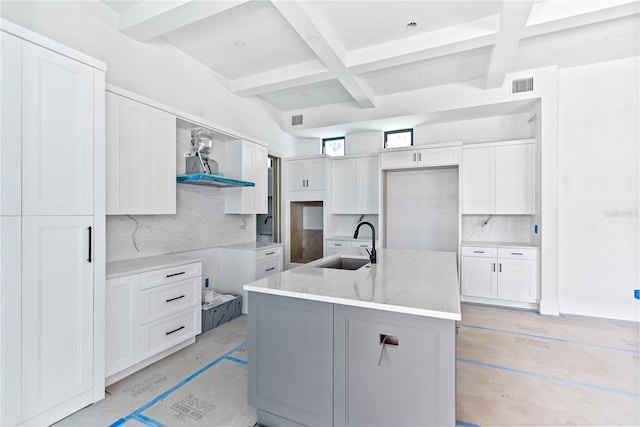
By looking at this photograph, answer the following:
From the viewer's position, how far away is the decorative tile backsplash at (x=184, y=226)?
9.13 ft

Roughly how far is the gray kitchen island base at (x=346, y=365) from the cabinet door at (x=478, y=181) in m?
3.53

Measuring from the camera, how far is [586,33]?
3.05 metres

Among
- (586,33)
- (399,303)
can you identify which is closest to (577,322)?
(586,33)

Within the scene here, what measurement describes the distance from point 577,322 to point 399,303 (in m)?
3.50

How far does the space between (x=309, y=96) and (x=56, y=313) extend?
13.5 feet

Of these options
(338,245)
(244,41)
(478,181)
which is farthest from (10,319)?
(478,181)

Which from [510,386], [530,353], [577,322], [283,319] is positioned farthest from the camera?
[577,322]

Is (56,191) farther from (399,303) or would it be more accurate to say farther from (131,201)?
(399,303)

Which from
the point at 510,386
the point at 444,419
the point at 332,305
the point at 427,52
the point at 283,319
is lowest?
the point at 510,386

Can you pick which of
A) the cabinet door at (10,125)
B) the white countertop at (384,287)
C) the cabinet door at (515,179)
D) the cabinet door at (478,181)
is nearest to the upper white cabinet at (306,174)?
the cabinet door at (478,181)

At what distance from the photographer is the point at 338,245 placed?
200 inches

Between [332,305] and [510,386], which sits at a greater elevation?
[332,305]

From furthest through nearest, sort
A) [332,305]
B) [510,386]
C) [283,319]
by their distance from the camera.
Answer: [510,386] < [283,319] < [332,305]

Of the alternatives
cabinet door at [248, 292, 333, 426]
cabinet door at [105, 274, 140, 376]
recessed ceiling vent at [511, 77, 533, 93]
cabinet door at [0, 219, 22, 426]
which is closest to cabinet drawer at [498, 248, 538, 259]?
recessed ceiling vent at [511, 77, 533, 93]
